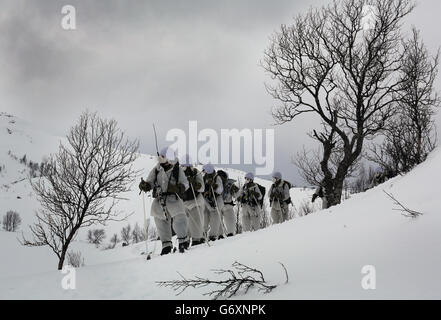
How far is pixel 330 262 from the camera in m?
2.85

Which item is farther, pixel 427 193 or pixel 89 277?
pixel 89 277

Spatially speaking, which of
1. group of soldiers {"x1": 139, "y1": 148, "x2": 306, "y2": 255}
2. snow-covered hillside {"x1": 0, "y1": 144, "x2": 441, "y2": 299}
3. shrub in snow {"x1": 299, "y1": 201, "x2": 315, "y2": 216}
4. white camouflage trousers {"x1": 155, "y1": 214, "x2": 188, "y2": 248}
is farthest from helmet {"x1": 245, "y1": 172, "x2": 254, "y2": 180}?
snow-covered hillside {"x1": 0, "y1": 144, "x2": 441, "y2": 299}

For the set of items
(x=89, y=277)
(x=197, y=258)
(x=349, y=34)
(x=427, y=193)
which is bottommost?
(x=89, y=277)

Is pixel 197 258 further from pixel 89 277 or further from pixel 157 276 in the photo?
pixel 89 277

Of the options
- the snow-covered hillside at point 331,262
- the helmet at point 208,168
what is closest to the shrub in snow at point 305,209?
the helmet at point 208,168

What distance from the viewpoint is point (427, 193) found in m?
3.61

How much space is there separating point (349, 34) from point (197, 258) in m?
10.4

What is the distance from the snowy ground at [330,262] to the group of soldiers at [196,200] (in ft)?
5.82

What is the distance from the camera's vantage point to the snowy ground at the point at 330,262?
7.35 feet

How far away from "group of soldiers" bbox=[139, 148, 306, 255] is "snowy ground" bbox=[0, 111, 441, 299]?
177 centimetres

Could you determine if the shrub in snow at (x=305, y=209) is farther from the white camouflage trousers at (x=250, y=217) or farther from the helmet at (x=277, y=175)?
the white camouflage trousers at (x=250, y=217)

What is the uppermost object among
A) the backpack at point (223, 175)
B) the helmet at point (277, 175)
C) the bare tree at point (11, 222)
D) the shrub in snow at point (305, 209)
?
the helmet at point (277, 175)

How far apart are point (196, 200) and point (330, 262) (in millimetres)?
5548
